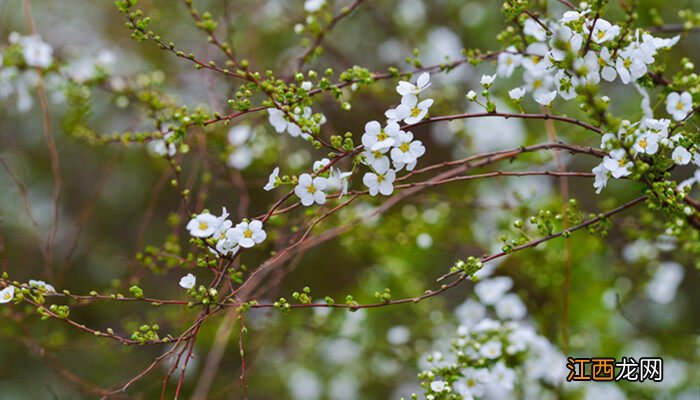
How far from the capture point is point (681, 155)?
1.12m

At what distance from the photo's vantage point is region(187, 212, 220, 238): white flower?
1.07m

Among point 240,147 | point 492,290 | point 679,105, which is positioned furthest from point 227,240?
point 492,290

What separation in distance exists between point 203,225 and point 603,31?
77cm

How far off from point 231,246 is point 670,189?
748 mm

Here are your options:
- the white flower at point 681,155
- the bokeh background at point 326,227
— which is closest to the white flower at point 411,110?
the white flower at point 681,155

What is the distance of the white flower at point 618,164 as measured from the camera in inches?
40.6

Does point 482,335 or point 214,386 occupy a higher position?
point 214,386

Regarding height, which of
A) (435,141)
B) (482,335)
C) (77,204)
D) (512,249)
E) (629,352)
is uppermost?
(435,141)

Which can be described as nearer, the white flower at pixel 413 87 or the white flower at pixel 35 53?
the white flower at pixel 413 87

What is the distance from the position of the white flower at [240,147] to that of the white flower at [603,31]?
1.15 metres

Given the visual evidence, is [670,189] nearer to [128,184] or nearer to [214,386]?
[214,386]

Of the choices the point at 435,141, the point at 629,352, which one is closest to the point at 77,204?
the point at 435,141

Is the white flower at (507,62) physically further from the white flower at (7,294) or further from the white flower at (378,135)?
the white flower at (7,294)

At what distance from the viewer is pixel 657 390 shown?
Answer: 2.15 metres
